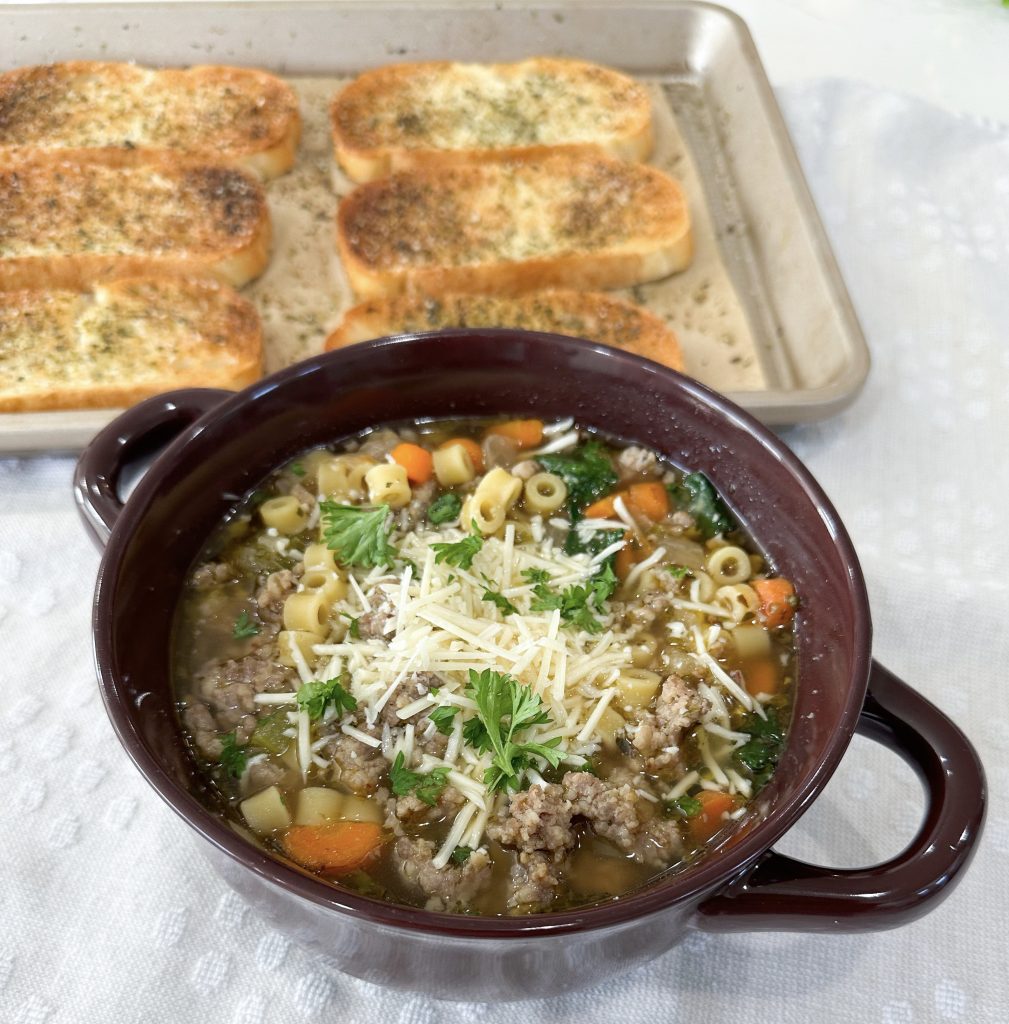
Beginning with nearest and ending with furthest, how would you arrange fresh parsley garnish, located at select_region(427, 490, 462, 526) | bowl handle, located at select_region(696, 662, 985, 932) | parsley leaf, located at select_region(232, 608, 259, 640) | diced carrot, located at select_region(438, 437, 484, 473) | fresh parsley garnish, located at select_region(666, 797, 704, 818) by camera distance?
bowl handle, located at select_region(696, 662, 985, 932) → fresh parsley garnish, located at select_region(666, 797, 704, 818) → parsley leaf, located at select_region(232, 608, 259, 640) → fresh parsley garnish, located at select_region(427, 490, 462, 526) → diced carrot, located at select_region(438, 437, 484, 473)

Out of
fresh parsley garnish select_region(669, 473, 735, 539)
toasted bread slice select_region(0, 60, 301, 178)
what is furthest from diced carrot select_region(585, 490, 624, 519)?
toasted bread slice select_region(0, 60, 301, 178)

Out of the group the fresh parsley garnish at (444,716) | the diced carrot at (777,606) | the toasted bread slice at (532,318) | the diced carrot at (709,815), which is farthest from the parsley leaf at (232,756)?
the toasted bread slice at (532,318)

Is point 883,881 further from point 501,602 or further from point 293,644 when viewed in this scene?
point 293,644

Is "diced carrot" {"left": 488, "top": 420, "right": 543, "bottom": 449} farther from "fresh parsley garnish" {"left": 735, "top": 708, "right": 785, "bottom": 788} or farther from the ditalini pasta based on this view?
"fresh parsley garnish" {"left": 735, "top": 708, "right": 785, "bottom": 788}

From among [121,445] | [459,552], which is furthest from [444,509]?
[121,445]

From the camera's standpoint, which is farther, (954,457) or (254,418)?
(954,457)

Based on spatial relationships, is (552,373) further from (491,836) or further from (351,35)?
(351,35)

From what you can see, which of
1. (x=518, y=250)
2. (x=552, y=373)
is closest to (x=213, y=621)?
(x=552, y=373)

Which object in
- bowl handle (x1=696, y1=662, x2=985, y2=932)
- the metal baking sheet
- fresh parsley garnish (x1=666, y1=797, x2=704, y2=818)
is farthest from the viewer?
the metal baking sheet
